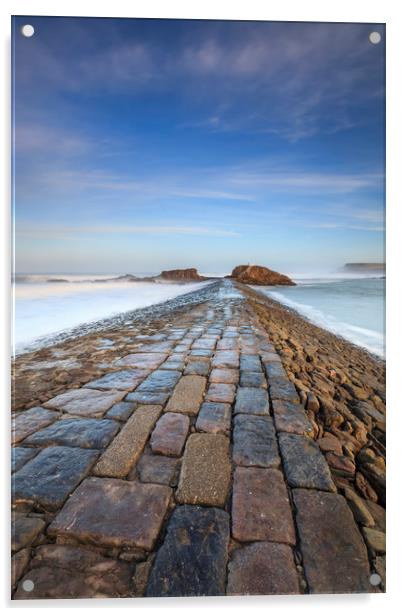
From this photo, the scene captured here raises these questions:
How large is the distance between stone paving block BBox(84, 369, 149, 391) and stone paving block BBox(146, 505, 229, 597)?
1221 mm

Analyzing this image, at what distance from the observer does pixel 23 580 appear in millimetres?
1312

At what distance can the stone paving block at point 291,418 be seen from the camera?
73.9 inches

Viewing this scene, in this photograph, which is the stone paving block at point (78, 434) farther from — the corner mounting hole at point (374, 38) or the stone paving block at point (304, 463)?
the corner mounting hole at point (374, 38)

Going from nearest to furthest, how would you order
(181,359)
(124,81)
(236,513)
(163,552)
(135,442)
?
(163,552) → (236,513) → (135,442) → (124,81) → (181,359)

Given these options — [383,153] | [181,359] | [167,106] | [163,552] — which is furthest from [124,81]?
[163,552]

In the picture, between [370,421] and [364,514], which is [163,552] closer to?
[364,514]

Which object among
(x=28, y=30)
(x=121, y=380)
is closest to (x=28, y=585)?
(x=121, y=380)

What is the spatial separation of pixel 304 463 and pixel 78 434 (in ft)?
3.84

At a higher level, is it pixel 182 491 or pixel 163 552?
pixel 182 491

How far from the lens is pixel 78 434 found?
1.82 metres

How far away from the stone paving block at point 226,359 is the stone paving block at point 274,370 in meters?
0.26

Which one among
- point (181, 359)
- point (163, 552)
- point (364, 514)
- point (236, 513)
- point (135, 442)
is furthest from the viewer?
point (181, 359)

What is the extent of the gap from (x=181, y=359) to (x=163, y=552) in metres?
1.84

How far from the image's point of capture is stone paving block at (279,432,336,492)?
152 cm
